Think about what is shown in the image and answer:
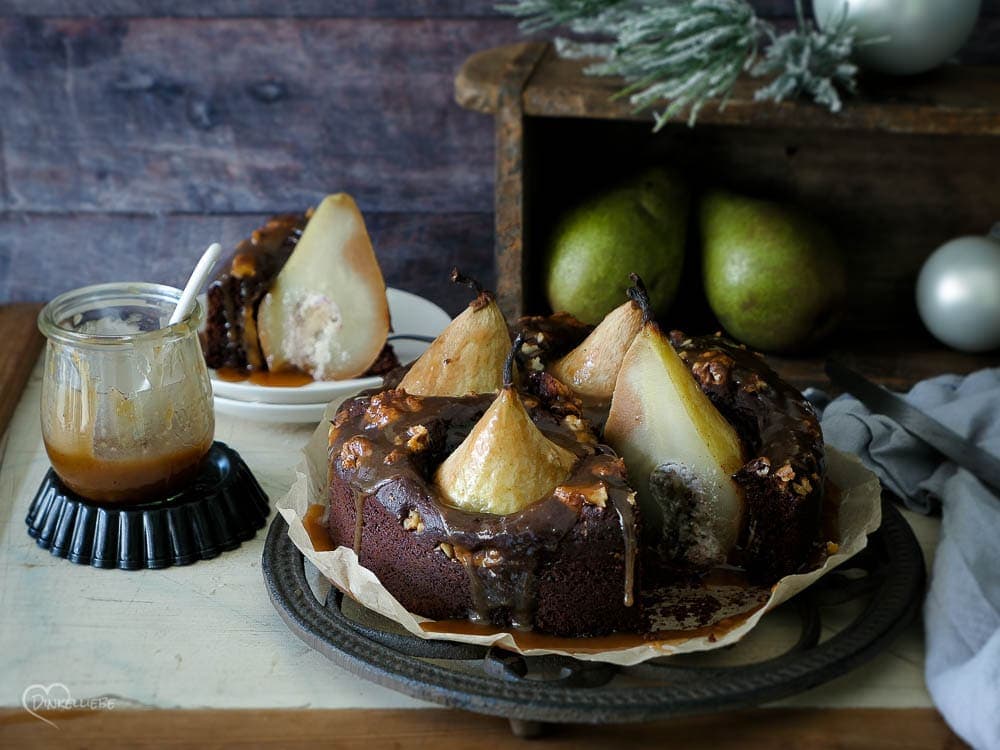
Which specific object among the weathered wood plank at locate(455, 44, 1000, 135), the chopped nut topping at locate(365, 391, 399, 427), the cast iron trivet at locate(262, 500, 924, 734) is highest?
the weathered wood plank at locate(455, 44, 1000, 135)

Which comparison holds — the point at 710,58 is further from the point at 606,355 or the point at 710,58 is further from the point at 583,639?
the point at 583,639

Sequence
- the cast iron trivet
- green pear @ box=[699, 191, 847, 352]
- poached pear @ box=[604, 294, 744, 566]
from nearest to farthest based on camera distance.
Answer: the cast iron trivet → poached pear @ box=[604, 294, 744, 566] → green pear @ box=[699, 191, 847, 352]

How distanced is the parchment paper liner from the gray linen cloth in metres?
0.06

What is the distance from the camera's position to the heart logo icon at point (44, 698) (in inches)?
27.2

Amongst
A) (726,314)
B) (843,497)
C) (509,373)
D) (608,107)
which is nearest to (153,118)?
(608,107)

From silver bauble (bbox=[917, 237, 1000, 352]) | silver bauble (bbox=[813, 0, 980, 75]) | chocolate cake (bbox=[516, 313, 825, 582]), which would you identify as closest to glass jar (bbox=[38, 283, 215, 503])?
chocolate cake (bbox=[516, 313, 825, 582])

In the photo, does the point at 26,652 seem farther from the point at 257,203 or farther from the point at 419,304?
the point at 257,203

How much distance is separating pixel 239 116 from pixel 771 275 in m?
0.62

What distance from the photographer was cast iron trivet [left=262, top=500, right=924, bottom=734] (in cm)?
66

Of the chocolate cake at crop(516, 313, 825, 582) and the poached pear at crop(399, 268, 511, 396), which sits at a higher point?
the poached pear at crop(399, 268, 511, 396)

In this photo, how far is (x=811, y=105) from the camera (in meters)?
1.06

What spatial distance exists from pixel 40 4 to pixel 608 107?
66 centimetres

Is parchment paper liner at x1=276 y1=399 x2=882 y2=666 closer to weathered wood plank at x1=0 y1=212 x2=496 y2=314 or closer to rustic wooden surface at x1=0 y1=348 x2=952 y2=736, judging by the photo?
rustic wooden surface at x1=0 y1=348 x2=952 y2=736

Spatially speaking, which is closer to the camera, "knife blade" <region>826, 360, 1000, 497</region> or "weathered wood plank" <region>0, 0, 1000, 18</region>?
"knife blade" <region>826, 360, 1000, 497</region>
